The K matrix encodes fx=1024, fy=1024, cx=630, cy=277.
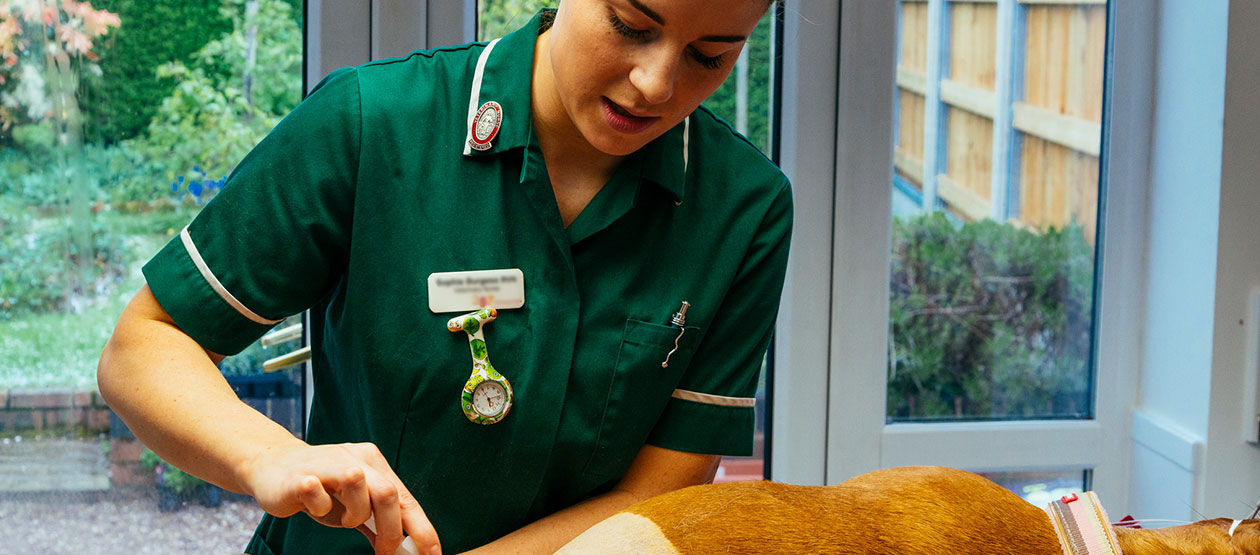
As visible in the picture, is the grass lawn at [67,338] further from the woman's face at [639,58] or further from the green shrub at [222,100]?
the woman's face at [639,58]

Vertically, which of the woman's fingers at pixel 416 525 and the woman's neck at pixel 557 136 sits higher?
the woman's neck at pixel 557 136

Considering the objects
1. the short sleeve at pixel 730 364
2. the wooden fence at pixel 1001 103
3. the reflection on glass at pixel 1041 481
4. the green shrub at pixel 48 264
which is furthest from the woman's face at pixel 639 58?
the reflection on glass at pixel 1041 481

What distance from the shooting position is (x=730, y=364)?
1.15m

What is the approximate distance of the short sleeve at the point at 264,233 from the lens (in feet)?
3.16

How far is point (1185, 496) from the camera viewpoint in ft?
6.39

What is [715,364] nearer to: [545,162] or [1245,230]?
[545,162]

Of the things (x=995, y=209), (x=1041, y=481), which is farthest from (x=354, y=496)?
(x=1041, y=481)

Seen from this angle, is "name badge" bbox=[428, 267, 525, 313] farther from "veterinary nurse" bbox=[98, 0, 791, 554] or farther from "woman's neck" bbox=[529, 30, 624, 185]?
"woman's neck" bbox=[529, 30, 624, 185]

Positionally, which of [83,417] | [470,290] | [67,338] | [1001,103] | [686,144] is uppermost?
[1001,103]

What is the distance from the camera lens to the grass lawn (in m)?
1.88

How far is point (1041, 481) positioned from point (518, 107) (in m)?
1.60

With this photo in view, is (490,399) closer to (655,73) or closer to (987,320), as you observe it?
(655,73)

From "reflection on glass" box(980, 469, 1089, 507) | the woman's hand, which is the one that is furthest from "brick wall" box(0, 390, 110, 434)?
"reflection on glass" box(980, 469, 1089, 507)

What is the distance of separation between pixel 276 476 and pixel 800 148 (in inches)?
54.8
